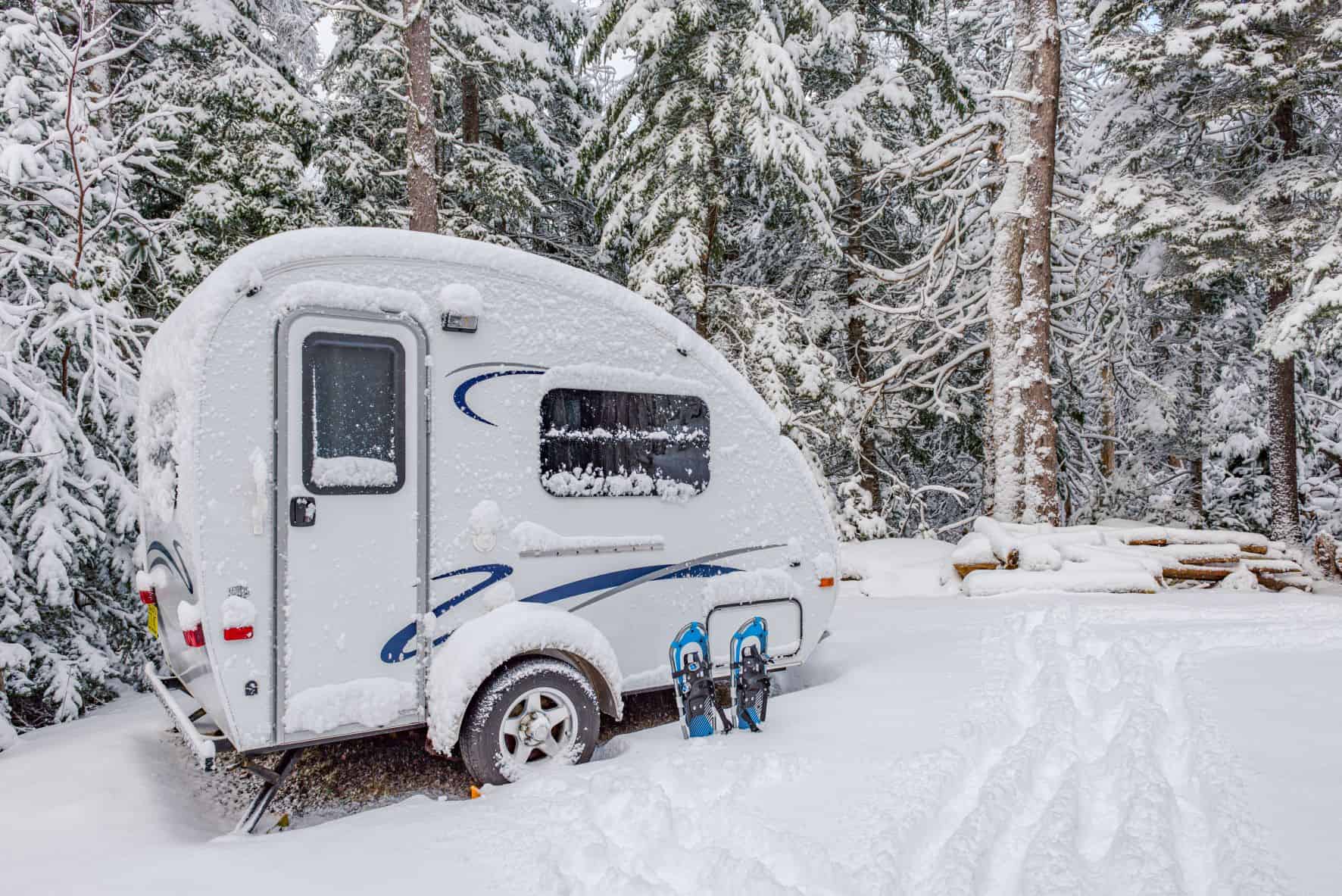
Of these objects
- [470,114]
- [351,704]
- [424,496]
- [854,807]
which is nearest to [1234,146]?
[470,114]

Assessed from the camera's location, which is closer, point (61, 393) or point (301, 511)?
point (301, 511)

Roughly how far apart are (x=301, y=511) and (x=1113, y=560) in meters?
8.99

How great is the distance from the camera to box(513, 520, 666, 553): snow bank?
4508 millimetres

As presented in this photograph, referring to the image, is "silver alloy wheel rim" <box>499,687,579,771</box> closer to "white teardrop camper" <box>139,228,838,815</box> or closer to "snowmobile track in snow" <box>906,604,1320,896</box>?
"white teardrop camper" <box>139,228,838,815</box>

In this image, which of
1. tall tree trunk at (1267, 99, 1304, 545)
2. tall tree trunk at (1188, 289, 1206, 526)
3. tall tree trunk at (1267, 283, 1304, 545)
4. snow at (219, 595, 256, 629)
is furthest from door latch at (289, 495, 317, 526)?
tall tree trunk at (1188, 289, 1206, 526)

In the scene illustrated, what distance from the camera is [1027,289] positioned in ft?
37.7

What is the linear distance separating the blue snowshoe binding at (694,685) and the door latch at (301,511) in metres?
2.04

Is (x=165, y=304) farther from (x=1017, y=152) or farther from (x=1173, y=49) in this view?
(x=1173, y=49)

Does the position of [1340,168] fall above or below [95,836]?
above

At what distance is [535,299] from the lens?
4.67 meters

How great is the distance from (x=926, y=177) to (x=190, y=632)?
11.9 meters

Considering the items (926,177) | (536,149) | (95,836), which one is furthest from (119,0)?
(926,177)

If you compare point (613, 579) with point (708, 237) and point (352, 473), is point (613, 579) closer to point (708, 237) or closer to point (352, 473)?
point (352, 473)

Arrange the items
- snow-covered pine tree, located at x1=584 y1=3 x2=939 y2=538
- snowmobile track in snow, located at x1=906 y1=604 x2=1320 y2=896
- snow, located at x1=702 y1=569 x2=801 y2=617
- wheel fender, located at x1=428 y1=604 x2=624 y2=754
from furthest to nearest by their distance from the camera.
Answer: snow-covered pine tree, located at x1=584 y1=3 x2=939 y2=538 < snow, located at x1=702 y1=569 x2=801 y2=617 < wheel fender, located at x1=428 y1=604 x2=624 y2=754 < snowmobile track in snow, located at x1=906 y1=604 x2=1320 y2=896
